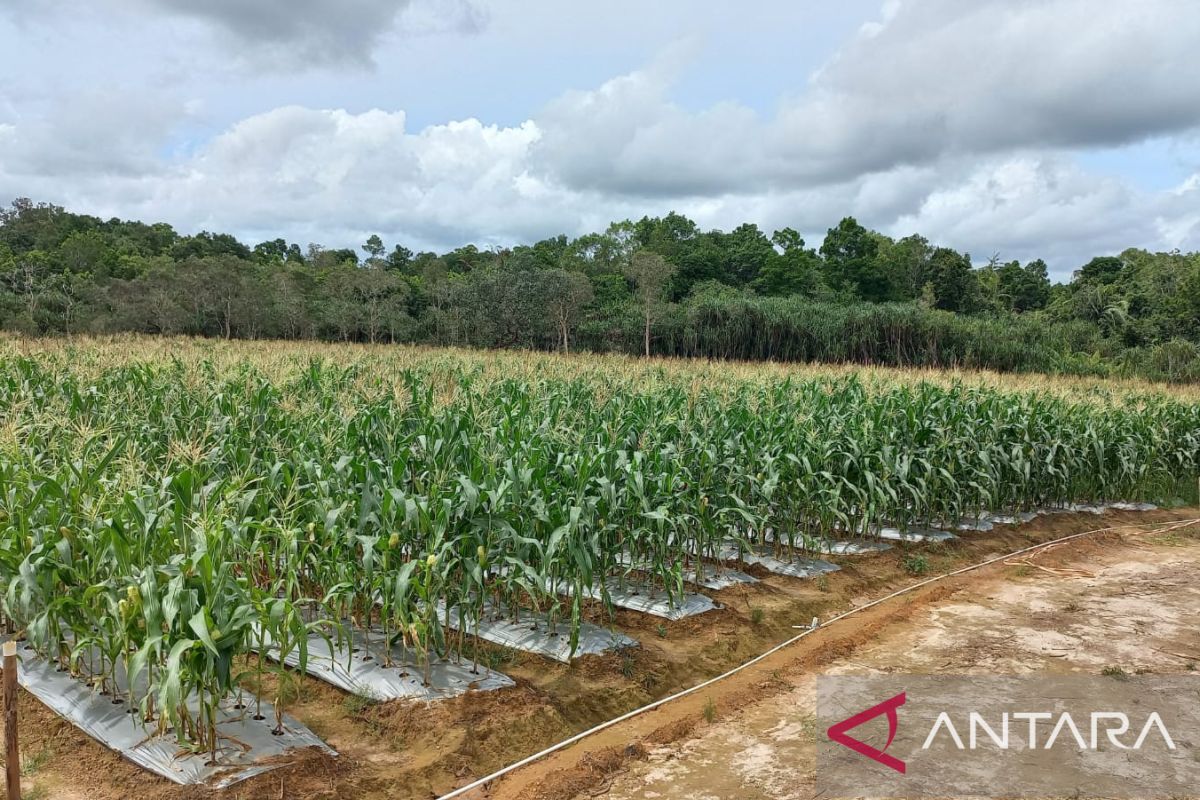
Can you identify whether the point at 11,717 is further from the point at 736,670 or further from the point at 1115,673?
the point at 1115,673

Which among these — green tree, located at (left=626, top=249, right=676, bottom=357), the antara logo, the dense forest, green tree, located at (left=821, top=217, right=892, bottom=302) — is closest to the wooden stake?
the antara logo

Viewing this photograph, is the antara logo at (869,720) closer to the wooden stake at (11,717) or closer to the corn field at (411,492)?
the corn field at (411,492)

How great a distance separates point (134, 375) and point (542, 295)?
2521cm

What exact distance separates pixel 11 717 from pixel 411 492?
9.10ft

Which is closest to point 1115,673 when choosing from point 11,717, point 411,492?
point 411,492

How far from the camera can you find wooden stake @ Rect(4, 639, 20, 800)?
2.38 meters

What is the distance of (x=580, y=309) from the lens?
116 feet

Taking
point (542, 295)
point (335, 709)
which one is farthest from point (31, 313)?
point (335, 709)

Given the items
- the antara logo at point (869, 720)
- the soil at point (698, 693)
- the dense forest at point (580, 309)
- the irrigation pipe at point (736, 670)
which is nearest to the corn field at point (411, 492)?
the soil at point (698, 693)

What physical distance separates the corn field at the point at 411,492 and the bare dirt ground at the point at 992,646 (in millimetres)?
1119

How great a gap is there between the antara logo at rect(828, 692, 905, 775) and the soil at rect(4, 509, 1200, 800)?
0.21 m

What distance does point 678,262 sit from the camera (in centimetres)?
5128

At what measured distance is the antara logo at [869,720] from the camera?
3.31m

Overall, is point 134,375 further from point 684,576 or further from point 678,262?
point 678,262
